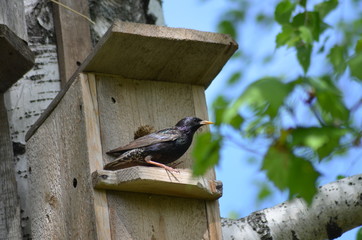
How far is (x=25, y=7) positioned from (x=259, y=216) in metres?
2.05

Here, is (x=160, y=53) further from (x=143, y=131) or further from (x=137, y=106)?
(x=143, y=131)

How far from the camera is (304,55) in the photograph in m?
4.05

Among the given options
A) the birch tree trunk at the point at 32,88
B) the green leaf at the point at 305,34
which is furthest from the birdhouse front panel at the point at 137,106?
the green leaf at the point at 305,34

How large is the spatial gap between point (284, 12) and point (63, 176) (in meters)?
1.49

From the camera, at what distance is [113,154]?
5.08 m

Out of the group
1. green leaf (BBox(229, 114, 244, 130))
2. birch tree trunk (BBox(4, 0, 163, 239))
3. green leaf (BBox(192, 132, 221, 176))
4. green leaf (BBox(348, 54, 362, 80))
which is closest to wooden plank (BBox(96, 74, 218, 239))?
birch tree trunk (BBox(4, 0, 163, 239))

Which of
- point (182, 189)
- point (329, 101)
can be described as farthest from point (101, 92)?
point (329, 101)

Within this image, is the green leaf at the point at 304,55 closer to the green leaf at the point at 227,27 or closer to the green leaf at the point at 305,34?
the green leaf at the point at 305,34

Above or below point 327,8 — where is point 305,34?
below

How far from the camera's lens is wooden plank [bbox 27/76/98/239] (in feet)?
16.1

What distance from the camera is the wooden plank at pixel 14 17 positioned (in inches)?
215

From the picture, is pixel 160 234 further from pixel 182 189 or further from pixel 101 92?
pixel 101 92

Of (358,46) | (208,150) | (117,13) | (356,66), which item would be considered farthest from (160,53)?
(356,66)

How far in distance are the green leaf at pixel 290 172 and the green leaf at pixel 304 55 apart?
603 millimetres
